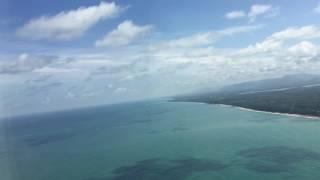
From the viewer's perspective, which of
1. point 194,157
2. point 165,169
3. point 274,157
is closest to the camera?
point 165,169

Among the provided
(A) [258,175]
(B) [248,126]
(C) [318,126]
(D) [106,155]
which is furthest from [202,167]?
(B) [248,126]

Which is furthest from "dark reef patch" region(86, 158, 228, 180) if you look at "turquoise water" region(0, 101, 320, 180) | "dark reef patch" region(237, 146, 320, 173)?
"dark reef patch" region(237, 146, 320, 173)

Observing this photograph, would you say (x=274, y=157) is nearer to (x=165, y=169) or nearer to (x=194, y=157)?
(x=194, y=157)

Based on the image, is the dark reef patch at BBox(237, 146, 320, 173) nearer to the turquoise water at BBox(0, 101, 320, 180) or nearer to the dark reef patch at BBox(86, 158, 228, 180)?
the turquoise water at BBox(0, 101, 320, 180)

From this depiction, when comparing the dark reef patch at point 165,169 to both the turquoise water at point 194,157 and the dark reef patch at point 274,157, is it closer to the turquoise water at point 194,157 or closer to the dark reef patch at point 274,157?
the turquoise water at point 194,157

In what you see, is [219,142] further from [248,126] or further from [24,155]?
[24,155]

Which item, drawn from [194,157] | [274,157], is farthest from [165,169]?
[274,157]

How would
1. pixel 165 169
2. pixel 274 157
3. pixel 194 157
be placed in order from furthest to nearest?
pixel 194 157 < pixel 274 157 < pixel 165 169

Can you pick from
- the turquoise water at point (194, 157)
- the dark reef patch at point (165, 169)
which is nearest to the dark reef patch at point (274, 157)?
the turquoise water at point (194, 157)

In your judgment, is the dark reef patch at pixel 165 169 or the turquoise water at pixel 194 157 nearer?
the turquoise water at pixel 194 157
